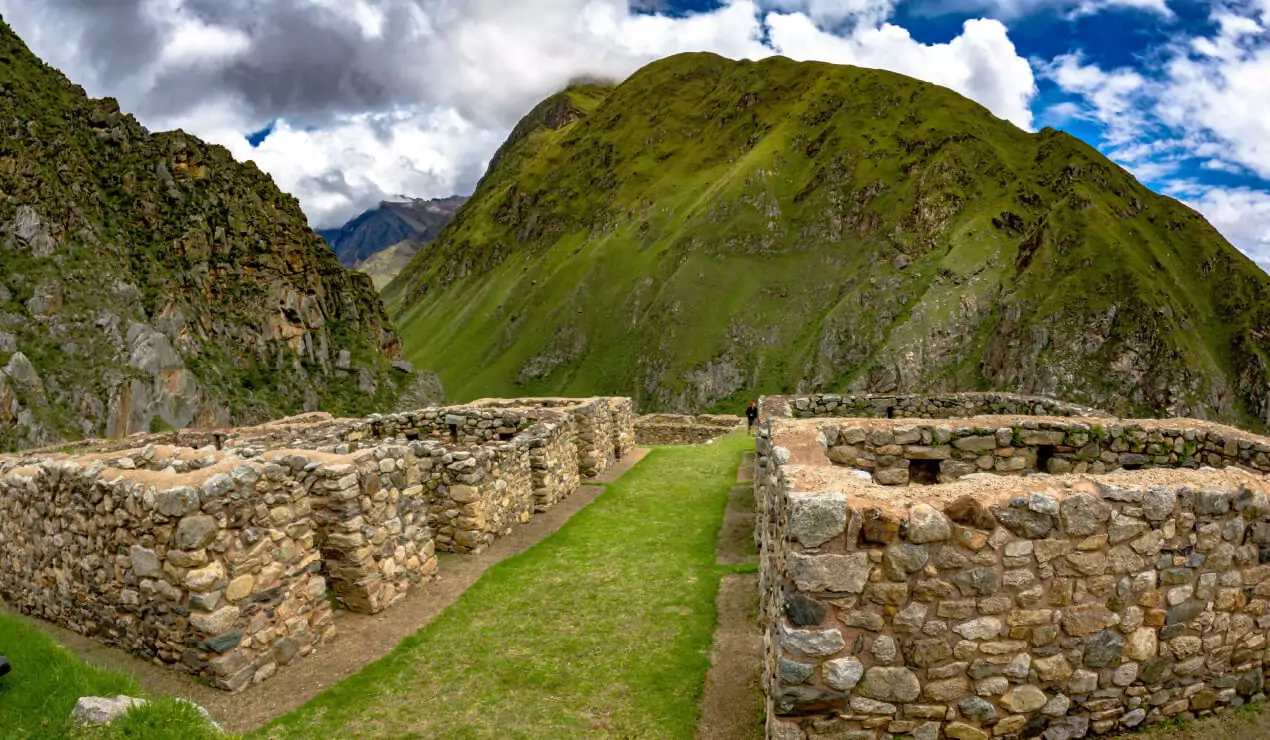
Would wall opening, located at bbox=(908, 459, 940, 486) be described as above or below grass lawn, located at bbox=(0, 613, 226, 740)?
above

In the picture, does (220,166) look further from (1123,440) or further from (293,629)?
(1123,440)

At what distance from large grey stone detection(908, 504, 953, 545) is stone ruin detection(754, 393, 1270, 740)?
1 cm

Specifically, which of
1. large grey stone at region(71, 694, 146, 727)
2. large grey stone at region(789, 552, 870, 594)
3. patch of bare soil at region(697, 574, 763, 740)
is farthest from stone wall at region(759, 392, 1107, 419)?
large grey stone at region(71, 694, 146, 727)

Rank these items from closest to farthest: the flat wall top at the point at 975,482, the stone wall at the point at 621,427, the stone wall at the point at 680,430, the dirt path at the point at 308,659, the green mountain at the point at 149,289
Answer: the flat wall top at the point at 975,482 < the dirt path at the point at 308,659 < the stone wall at the point at 621,427 < the stone wall at the point at 680,430 < the green mountain at the point at 149,289

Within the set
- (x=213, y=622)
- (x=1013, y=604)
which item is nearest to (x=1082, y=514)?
(x=1013, y=604)

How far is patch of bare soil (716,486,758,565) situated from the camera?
12.9 m

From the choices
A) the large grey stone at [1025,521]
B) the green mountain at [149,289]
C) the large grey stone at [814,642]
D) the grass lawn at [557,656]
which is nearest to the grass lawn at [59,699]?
the grass lawn at [557,656]

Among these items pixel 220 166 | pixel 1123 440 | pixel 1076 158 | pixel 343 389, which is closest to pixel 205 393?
pixel 343 389

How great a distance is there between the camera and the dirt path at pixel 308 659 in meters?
8.02

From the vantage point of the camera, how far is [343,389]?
77.3 m

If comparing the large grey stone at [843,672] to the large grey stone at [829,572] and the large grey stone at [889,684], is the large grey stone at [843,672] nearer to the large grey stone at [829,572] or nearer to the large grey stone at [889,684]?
the large grey stone at [889,684]

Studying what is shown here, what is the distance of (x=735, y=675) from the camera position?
326 inches

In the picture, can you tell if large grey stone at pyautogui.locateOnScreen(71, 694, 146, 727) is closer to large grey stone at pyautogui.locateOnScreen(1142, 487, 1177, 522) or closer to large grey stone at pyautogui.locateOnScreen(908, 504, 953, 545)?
large grey stone at pyautogui.locateOnScreen(908, 504, 953, 545)

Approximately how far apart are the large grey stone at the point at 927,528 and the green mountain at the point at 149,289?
62.5 meters
